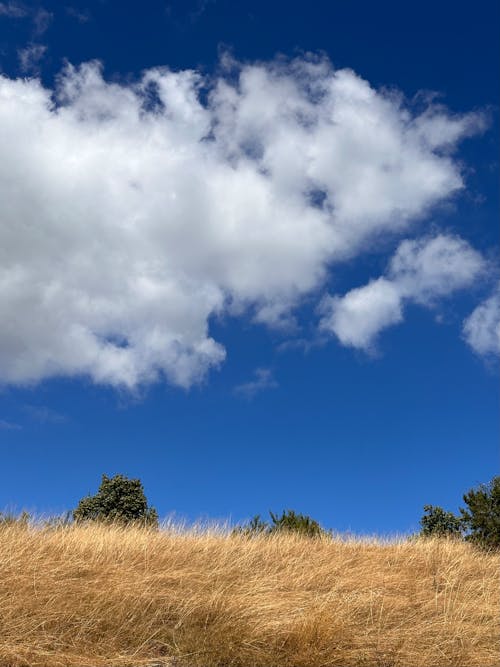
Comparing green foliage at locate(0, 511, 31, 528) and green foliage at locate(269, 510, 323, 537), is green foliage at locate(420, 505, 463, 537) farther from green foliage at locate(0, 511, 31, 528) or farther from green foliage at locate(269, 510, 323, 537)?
green foliage at locate(0, 511, 31, 528)

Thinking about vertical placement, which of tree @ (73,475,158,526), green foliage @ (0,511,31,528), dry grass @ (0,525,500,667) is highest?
tree @ (73,475,158,526)

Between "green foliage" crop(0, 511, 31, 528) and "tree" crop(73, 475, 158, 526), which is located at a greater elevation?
"tree" crop(73, 475, 158, 526)

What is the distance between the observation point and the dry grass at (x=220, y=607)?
683 cm

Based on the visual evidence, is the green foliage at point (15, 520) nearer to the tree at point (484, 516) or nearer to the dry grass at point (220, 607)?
the dry grass at point (220, 607)

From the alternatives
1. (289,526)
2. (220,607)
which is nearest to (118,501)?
(289,526)

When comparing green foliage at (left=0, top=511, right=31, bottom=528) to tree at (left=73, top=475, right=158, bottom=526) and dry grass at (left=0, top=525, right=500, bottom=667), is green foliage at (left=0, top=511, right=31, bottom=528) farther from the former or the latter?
tree at (left=73, top=475, right=158, bottom=526)

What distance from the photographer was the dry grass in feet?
22.4

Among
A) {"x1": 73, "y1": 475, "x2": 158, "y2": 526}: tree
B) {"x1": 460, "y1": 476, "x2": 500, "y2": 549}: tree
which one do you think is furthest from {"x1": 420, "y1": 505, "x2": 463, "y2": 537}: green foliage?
{"x1": 73, "y1": 475, "x2": 158, "y2": 526}: tree

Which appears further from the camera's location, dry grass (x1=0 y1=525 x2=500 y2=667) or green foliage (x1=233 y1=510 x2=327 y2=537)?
green foliage (x1=233 y1=510 x2=327 y2=537)

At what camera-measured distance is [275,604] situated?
26.2 feet

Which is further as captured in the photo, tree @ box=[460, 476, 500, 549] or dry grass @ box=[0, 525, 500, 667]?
tree @ box=[460, 476, 500, 549]

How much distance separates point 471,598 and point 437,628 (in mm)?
2362

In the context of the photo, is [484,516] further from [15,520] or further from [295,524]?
[15,520]

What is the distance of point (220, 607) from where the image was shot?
25.6 feet
